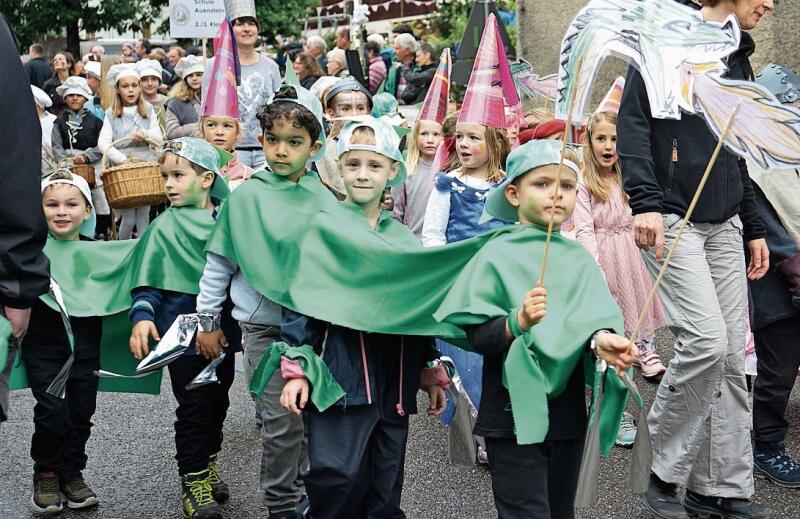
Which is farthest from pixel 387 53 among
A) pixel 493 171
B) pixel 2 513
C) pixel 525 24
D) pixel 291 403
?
pixel 291 403

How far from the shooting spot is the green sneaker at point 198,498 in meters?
4.84

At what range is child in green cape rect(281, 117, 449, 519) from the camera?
3.96 meters

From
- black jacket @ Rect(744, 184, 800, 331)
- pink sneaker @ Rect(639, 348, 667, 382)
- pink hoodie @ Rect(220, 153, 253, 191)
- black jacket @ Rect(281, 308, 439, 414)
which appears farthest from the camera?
pink sneaker @ Rect(639, 348, 667, 382)

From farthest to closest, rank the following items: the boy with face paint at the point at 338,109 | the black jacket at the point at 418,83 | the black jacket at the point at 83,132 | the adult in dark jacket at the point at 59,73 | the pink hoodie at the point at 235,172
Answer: the adult in dark jacket at the point at 59,73 < the black jacket at the point at 418,83 < the black jacket at the point at 83,132 < the boy with face paint at the point at 338,109 < the pink hoodie at the point at 235,172

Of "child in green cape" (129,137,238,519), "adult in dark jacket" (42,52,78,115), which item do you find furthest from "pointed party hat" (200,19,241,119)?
"adult in dark jacket" (42,52,78,115)

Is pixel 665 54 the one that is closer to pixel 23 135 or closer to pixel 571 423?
pixel 571 423

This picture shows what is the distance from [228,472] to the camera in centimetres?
558

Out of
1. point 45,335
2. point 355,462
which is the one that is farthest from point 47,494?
point 355,462

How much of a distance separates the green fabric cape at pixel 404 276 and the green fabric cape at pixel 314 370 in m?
0.15

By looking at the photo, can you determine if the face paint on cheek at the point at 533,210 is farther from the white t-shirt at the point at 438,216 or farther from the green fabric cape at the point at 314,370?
the white t-shirt at the point at 438,216

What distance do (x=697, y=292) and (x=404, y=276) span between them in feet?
3.97

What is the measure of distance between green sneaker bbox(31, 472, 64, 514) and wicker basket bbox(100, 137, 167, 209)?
3991mm

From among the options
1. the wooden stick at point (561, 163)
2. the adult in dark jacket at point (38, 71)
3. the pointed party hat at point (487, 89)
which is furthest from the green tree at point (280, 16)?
the wooden stick at point (561, 163)

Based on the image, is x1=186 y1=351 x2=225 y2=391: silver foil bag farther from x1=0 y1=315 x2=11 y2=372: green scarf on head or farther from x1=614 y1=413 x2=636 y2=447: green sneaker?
x1=614 y1=413 x2=636 y2=447: green sneaker
